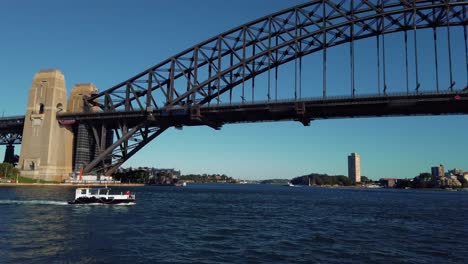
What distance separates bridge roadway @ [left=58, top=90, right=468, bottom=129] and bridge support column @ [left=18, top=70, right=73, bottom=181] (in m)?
4.32

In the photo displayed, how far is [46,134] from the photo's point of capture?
110125mm

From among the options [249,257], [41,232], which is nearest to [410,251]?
[249,257]

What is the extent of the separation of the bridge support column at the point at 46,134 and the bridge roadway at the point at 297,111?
432cm

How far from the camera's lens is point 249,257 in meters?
22.7

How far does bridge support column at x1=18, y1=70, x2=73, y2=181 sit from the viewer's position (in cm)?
10944

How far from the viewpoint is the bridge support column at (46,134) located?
359ft

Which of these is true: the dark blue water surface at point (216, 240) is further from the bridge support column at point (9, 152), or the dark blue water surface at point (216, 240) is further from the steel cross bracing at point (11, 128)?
the bridge support column at point (9, 152)

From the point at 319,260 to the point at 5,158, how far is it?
157773 millimetres

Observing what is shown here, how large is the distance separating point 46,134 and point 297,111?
67558 millimetres

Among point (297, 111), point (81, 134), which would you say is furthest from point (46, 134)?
point (297, 111)

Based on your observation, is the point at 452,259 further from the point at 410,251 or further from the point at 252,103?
the point at 252,103

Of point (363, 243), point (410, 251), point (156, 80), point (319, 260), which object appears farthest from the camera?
point (156, 80)

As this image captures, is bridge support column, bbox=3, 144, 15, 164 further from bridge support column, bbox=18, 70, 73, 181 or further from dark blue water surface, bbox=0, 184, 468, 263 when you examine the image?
dark blue water surface, bbox=0, 184, 468, 263

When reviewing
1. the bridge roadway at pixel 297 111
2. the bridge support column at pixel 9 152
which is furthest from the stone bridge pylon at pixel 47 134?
the bridge support column at pixel 9 152
